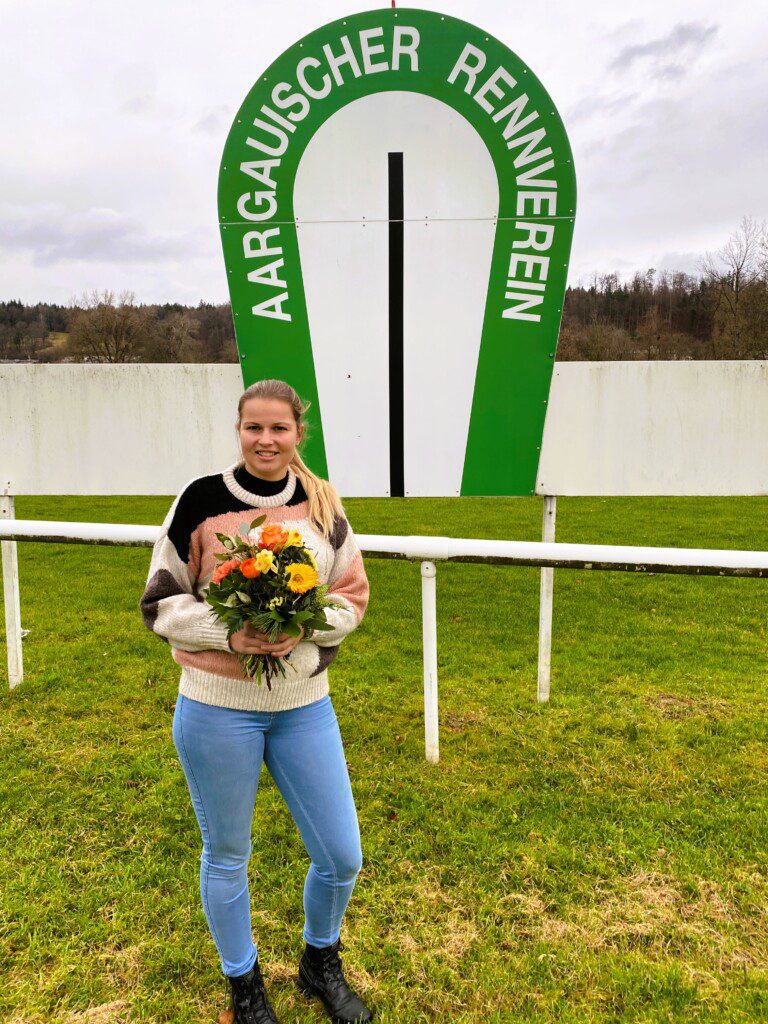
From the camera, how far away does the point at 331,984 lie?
6.37ft

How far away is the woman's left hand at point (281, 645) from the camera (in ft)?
5.32

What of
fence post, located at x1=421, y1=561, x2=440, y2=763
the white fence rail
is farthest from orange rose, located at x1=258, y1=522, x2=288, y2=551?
fence post, located at x1=421, y1=561, x2=440, y2=763

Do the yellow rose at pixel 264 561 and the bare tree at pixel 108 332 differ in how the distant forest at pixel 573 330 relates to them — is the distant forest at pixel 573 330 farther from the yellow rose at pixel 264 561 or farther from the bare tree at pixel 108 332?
the yellow rose at pixel 264 561

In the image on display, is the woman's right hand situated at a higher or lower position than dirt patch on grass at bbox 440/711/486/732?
higher

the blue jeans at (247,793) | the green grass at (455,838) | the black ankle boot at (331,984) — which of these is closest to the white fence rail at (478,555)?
the green grass at (455,838)

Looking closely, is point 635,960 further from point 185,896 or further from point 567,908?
point 185,896

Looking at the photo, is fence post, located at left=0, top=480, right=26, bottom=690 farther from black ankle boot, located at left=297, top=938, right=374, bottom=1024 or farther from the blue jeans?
black ankle boot, located at left=297, top=938, right=374, bottom=1024

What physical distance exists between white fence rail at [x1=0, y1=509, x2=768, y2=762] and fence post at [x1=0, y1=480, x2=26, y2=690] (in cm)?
44

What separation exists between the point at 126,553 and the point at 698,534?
7057 mm

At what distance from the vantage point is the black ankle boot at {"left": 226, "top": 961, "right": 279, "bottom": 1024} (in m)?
1.84

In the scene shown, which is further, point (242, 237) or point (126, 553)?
point (126, 553)

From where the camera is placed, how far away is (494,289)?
10.6ft

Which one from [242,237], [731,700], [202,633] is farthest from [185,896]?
[731,700]

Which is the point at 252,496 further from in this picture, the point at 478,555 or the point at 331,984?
the point at 331,984
